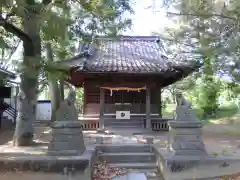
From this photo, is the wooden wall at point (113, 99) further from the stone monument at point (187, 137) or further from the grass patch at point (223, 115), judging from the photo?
the grass patch at point (223, 115)

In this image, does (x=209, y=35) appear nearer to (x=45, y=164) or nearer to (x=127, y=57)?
(x=127, y=57)

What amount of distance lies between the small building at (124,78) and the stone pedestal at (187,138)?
4.27m

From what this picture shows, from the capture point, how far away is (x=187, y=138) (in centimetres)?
667

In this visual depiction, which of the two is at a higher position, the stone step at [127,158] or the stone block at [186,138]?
the stone block at [186,138]

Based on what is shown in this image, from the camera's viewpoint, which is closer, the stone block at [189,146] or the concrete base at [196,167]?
the concrete base at [196,167]

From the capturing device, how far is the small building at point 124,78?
35.5 ft

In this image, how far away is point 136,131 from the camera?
1156cm

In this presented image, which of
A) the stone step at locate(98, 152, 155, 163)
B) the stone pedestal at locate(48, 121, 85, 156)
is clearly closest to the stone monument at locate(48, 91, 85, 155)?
the stone pedestal at locate(48, 121, 85, 156)

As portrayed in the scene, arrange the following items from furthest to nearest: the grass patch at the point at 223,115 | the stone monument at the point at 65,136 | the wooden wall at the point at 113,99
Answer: the grass patch at the point at 223,115 → the wooden wall at the point at 113,99 → the stone monument at the point at 65,136

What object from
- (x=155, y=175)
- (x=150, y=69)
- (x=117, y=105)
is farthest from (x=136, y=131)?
(x=155, y=175)

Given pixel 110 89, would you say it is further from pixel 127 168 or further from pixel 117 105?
pixel 127 168

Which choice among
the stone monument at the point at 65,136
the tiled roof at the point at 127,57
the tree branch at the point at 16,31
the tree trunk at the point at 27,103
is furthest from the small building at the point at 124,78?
the stone monument at the point at 65,136

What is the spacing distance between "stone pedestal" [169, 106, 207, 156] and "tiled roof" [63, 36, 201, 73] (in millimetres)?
3742

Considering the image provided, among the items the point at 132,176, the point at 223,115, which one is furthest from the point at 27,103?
the point at 223,115
